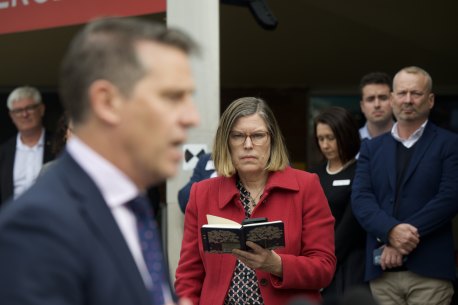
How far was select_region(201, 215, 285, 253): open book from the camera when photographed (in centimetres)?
378

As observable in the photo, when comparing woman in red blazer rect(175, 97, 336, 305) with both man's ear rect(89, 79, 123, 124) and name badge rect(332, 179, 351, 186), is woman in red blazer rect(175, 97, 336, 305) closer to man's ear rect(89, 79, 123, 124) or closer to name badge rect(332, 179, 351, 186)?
name badge rect(332, 179, 351, 186)

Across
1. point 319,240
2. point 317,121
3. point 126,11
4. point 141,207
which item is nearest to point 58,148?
point 126,11

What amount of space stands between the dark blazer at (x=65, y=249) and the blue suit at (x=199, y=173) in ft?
12.2

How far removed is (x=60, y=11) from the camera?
22.8ft

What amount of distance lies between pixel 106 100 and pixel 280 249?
7.95 ft

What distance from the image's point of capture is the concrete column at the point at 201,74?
19.5ft

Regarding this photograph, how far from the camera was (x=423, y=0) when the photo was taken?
386 inches

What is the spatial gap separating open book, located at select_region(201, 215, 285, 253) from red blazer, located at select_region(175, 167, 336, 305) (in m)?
0.17

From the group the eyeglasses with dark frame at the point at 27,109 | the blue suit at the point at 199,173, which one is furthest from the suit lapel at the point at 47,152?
the blue suit at the point at 199,173

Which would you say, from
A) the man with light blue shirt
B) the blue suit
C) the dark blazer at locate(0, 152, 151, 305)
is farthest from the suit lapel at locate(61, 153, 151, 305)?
the man with light blue shirt

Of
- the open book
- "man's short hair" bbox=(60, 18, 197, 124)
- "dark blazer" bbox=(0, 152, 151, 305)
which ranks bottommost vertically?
the open book

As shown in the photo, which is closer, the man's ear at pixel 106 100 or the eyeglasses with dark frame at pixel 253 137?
the man's ear at pixel 106 100

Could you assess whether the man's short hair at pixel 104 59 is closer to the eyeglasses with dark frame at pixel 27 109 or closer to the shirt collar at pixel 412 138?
the shirt collar at pixel 412 138

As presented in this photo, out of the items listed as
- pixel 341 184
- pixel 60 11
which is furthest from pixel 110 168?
pixel 60 11
